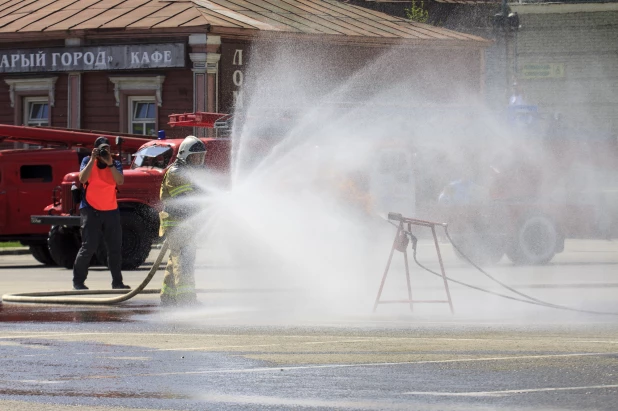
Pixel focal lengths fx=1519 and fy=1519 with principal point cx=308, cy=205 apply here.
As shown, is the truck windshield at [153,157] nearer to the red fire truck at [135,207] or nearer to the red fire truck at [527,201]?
the red fire truck at [135,207]

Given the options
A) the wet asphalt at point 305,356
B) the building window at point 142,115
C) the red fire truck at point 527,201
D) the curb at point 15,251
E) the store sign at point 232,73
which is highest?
the store sign at point 232,73

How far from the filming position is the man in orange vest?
57.0 feet

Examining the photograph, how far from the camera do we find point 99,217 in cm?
1767

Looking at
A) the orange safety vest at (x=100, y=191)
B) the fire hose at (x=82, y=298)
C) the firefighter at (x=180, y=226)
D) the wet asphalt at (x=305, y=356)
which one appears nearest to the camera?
the wet asphalt at (x=305, y=356)

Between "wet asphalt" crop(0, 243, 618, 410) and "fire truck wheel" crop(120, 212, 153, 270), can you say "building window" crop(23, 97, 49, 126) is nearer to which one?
"fire truck wheel" crop(120, 212, 153, 270)

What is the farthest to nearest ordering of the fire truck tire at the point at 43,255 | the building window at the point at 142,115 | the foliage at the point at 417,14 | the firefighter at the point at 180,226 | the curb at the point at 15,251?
the foliage at the point at 417,14 < the building window at the point at 142,115 < the curb at the point at 15,251 < the fire truck tire at the point at 43,255 < the firefighter at the point at 180,226

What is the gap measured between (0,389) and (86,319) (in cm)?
475

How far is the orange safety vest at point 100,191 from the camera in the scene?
697 inches

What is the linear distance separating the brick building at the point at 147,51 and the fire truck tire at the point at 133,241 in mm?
13320

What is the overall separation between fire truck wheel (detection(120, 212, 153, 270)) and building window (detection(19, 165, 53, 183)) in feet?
8.85

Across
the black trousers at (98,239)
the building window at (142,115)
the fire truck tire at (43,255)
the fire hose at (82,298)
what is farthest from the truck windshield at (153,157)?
the building window at (142,115)

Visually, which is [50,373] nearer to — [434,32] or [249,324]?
[249,324]

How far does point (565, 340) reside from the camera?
457 inches

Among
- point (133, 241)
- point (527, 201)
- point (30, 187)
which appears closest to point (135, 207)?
point (133, 241)
